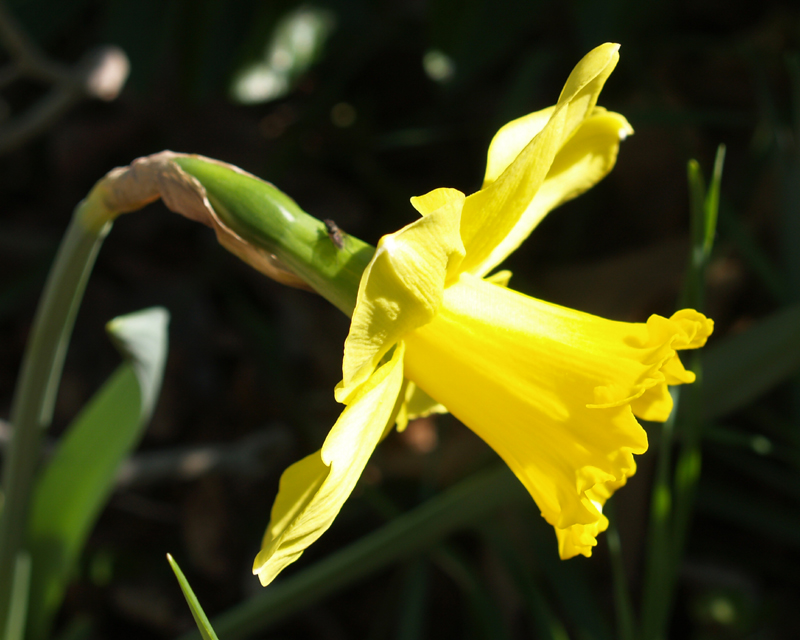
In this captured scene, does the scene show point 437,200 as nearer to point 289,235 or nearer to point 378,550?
point 289,235

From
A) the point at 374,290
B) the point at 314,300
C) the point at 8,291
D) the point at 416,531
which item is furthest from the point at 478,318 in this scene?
the point at 8,291

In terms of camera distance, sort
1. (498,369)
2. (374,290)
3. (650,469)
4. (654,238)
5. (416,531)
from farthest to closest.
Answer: (654,238)
(650,469)
(416,531)
(498,369)
(374,290)

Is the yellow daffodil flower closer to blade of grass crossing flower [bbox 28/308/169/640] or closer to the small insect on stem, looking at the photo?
the small insect on stem

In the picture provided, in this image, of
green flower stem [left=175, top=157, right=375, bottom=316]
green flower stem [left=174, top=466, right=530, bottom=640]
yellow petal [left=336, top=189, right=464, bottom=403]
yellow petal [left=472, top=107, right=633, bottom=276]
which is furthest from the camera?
green flower stem [left=174, top=466, right=530, bottom=640]

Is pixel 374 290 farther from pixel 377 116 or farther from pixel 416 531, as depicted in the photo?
pixel 377 116

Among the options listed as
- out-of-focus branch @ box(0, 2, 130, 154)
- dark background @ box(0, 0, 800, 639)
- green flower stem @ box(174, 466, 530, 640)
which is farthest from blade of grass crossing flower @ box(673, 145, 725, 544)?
out-of-focus branch @ box(0, 2, 130, 154)
